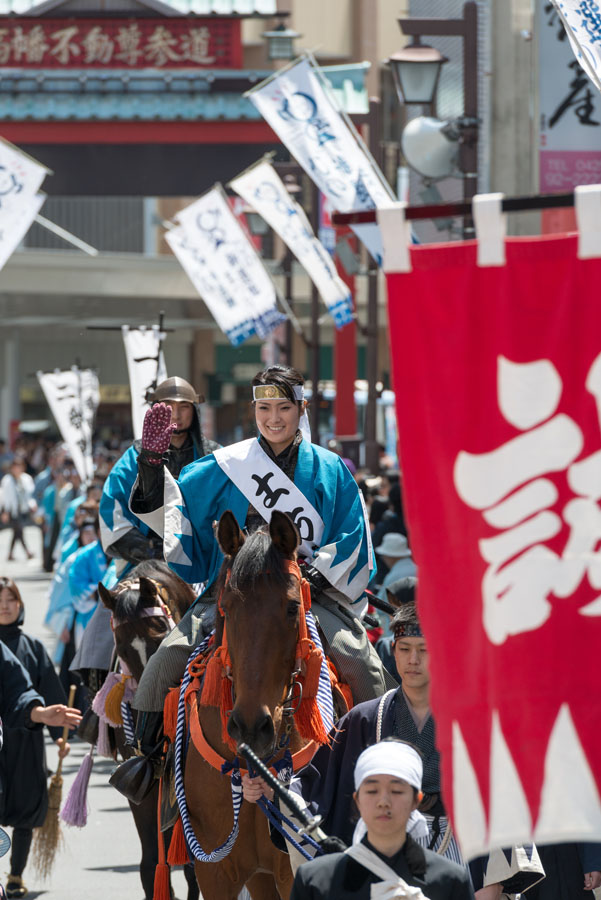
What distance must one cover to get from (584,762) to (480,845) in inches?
12.2

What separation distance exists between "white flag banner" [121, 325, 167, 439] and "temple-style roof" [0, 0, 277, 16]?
18.4m

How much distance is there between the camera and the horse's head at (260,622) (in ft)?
17.2

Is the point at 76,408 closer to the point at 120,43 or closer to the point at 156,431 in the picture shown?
the point at 156,431

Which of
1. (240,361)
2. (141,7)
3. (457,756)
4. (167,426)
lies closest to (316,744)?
(167,426)

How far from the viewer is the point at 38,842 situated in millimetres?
8727

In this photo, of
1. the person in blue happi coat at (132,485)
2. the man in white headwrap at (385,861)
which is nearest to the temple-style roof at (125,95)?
the person in blue happi coat at (132,485)

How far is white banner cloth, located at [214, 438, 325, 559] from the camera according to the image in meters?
6.62

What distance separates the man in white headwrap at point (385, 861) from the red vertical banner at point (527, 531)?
2.43 feet

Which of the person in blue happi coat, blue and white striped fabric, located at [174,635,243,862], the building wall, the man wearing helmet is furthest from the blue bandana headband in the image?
the building wall

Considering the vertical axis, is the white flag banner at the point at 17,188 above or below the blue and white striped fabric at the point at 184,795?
above

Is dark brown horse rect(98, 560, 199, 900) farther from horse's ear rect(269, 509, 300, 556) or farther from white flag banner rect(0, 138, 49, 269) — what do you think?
white flag banner rect(0, 138, 49, 269)

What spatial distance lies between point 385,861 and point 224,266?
1618cm

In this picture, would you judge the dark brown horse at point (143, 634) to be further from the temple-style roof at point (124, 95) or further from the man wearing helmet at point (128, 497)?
the temple-style roof at point (124, 95)

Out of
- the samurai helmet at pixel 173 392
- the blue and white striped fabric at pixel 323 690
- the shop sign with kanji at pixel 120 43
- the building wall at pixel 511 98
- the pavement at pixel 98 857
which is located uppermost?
the shop sign with kanji at pixel 120 43
